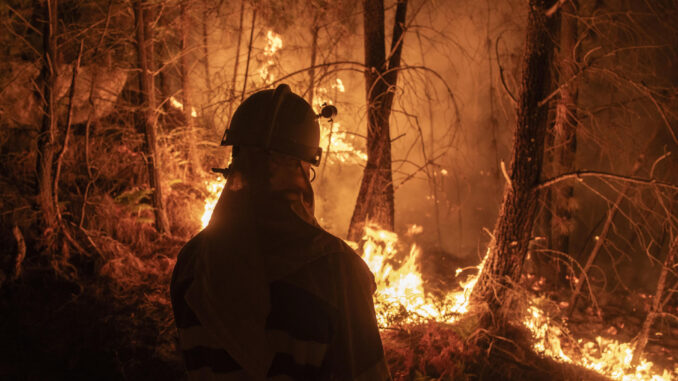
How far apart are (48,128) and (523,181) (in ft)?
23.7

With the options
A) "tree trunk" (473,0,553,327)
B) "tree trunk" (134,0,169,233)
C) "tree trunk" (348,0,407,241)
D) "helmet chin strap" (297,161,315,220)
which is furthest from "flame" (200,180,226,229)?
"helmet chin strap" (297,161,315,220)

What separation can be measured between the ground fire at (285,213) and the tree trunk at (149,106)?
1.6 inches

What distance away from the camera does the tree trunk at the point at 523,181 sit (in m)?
4.98

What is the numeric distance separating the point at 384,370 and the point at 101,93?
9.29 metres

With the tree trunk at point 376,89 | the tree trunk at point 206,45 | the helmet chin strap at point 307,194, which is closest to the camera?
the helmet chin strap at point 307,194

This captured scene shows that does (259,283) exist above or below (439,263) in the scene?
above

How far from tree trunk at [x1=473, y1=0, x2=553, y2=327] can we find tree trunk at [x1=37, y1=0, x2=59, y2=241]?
22.6 ft

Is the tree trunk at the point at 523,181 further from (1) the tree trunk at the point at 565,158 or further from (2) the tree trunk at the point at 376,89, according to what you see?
(1) the tree trunk at the point at 565,158

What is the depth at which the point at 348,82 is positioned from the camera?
11836 mm

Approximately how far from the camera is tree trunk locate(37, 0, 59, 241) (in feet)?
19.5

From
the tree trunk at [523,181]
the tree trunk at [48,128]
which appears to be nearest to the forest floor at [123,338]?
the tree trunk at [523,181]

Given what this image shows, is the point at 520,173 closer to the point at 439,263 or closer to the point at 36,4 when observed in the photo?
the point at 439,263

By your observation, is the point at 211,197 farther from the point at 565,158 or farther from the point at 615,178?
the point at 565,158

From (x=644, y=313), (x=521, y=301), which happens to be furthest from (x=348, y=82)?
(x=644, y=313)
